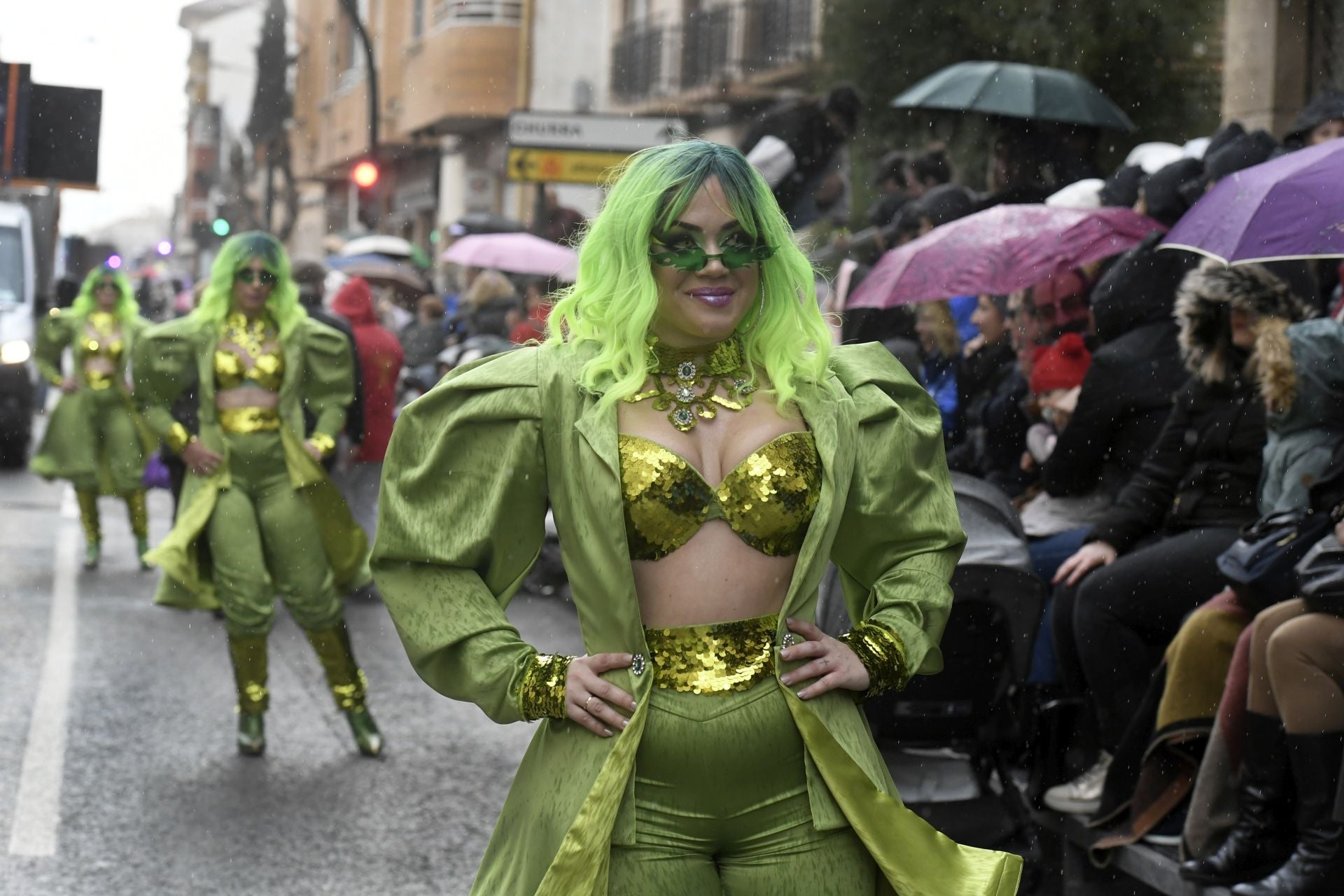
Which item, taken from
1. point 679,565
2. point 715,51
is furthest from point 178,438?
point 715,51

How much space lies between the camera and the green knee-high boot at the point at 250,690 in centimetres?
761

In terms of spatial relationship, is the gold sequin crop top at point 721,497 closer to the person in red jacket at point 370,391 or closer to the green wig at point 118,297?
the person in red jacket at point 370,391

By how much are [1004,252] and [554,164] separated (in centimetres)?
838

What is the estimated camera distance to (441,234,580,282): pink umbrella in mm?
15441

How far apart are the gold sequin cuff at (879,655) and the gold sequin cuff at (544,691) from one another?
18.4 inches

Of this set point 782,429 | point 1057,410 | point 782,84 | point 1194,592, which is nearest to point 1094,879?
point 1194,592

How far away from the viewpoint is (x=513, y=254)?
51.4ft

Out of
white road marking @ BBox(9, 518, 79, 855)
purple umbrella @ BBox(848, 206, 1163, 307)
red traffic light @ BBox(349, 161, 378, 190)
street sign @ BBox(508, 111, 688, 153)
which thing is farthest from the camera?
red traffic light @ BBox(349, 161, 378, 190)

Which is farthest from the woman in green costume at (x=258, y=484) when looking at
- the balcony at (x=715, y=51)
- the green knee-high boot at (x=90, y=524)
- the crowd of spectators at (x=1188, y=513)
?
the balcony at (x=715, y=51)

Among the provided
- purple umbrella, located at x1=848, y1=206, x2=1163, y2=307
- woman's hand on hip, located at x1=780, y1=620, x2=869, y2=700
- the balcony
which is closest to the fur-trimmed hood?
purple umbrella, located at x1=848, y1=206, x2=1163, y2=307

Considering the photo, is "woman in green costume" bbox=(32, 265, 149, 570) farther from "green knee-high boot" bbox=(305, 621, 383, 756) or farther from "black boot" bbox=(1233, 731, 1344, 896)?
"black boot" bbox=(1233, 731, 1344, 896)

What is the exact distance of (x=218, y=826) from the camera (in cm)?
654

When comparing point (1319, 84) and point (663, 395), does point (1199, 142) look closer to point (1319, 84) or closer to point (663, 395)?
point (1319, 84)

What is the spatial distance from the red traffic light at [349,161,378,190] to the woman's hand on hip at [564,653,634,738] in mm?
16956
